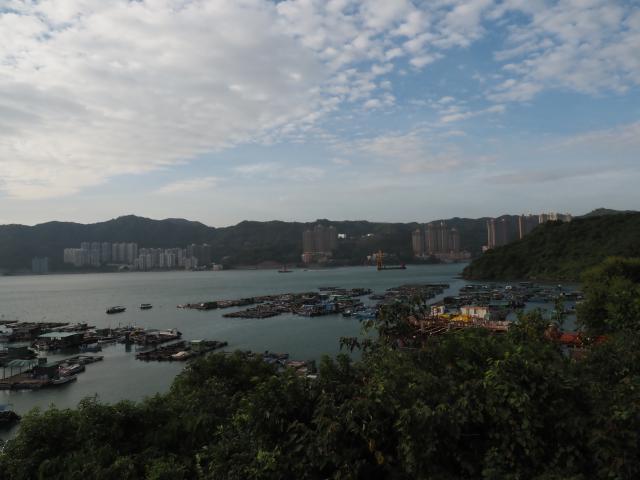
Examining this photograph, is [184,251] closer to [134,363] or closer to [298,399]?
[134,363]

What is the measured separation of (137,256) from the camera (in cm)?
7294

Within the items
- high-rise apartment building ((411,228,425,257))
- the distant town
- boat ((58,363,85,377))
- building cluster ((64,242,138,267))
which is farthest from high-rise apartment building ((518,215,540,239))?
boat ((58,363,85,377))

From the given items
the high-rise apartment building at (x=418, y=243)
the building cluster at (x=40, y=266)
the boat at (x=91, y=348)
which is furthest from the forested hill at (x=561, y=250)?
the building cluster at (x=40, y=266)

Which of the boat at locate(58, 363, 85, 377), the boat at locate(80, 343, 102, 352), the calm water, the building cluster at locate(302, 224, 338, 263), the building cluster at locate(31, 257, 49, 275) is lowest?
the calm water

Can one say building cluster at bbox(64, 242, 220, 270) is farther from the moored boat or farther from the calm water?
the moored boat

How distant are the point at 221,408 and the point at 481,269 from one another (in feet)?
121

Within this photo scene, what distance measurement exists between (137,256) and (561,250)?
61421mm

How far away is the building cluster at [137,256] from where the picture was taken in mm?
69375

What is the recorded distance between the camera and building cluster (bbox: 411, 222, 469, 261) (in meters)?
72.7

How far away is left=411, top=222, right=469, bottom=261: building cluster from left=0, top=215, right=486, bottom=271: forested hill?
1965 millimetres

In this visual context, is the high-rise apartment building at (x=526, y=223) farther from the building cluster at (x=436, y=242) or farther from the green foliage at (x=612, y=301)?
the green foliage at (x=612, y=301)

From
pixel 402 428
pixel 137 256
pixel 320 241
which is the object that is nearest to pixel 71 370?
pixel 402 428

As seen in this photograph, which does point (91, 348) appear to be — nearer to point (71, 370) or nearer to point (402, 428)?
point (71, 370)

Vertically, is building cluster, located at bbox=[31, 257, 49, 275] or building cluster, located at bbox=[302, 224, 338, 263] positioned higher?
building cluster, located at bbox=[302, 224, 338, 263]
